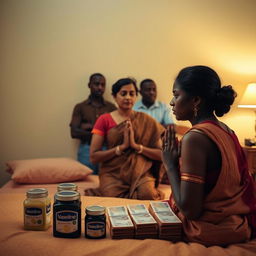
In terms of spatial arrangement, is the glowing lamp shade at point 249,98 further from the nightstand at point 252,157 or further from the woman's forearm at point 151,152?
the woman's forearm at point 151,152

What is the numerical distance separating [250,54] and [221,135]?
10.2 ft

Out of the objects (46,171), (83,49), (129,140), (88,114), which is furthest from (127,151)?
(83,49)

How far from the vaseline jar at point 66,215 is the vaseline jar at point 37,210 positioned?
8 cm

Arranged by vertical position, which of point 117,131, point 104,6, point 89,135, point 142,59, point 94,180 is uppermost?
point 104,6

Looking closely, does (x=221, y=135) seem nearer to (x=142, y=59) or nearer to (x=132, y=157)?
(x=132, y=157)

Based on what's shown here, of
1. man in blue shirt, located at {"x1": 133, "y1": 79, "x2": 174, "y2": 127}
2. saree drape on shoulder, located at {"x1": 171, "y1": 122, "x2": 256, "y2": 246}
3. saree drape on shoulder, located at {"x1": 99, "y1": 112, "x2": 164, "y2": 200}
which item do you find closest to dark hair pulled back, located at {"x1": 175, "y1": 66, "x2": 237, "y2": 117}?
saree drape on shoulder, located at {"x1": 171, "y1": 122, "x2": 256, "y2": 246}

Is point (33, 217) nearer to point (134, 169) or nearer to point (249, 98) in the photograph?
point (134, 169)

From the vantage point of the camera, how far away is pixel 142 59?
3906 millimetres

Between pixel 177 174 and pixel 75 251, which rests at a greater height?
pixel 177 174

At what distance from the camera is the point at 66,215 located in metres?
1.22

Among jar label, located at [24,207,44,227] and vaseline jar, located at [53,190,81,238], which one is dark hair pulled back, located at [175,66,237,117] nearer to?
vaseline jar, located at [53,190,81,238]

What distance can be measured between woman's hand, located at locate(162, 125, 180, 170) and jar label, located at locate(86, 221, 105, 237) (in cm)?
34

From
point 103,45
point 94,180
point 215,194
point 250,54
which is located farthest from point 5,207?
point 250,54

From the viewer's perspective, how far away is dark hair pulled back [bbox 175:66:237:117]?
50.4 inches
